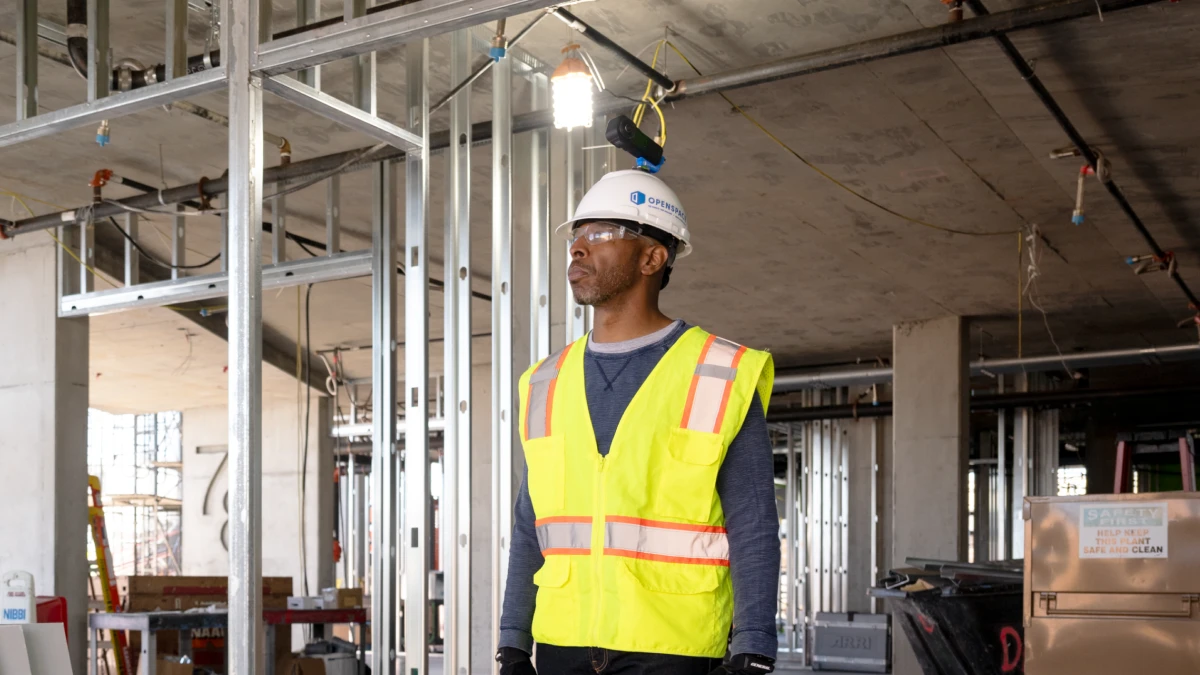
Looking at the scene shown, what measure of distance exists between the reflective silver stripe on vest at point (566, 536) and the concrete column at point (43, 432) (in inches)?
237

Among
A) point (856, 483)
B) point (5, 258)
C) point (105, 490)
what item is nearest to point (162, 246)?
point (5, 258)

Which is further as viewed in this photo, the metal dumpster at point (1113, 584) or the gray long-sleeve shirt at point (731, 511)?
the metal dumpster at point (1113, 584)

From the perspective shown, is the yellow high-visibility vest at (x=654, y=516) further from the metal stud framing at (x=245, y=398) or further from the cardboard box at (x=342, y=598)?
the cardboard box at (x=342, y=598)

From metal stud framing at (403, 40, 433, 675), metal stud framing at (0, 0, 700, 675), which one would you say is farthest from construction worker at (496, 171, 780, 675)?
metal stud framing at (403, 40, 433, 675)

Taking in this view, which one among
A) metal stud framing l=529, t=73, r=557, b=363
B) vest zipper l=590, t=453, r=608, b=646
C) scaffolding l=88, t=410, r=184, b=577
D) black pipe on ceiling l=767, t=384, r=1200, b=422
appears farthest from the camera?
scaffolding l=88, t=410, r=184, b=577

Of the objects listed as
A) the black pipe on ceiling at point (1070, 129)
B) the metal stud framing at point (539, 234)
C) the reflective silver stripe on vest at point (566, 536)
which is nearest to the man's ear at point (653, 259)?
the reflective silver stripe on vest at point (566, 536)

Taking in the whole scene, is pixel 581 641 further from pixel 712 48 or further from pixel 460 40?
pixel 712 48

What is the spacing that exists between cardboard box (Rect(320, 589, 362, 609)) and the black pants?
6214mm

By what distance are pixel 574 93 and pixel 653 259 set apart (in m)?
2.16

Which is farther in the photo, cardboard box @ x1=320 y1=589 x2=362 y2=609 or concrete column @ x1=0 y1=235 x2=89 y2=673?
cardboard box @ x1=320 y1=589 x2=362 y2=609

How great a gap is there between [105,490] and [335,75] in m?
16.4

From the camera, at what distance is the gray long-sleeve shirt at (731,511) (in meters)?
2.07

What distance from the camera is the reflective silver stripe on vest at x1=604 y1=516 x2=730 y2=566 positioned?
2.12 meters

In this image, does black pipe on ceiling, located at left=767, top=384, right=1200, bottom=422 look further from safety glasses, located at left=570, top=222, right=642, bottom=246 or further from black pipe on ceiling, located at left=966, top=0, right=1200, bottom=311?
safety glasses, located at left=570, top=222, right=642, bottom=246
